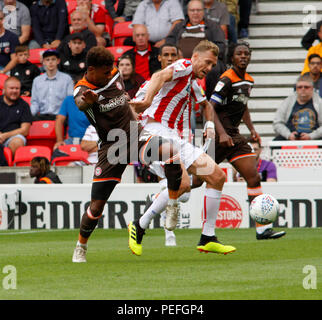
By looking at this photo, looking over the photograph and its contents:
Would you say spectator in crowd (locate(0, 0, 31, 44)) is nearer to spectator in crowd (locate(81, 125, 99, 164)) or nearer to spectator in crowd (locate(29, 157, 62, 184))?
spectator in crowd (locate(81, 125, 99, 164))

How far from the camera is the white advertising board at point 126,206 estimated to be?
41.7 feet

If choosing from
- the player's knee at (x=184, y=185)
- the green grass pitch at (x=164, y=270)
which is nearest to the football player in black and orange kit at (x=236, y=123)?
the green grass pitch at (x=164, y=270)

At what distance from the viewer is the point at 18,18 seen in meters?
17.6

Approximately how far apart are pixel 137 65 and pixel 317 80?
342 centimetres

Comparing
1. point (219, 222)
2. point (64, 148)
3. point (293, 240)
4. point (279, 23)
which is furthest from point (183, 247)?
point (279, 23)

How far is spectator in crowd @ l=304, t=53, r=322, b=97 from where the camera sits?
1473 cm

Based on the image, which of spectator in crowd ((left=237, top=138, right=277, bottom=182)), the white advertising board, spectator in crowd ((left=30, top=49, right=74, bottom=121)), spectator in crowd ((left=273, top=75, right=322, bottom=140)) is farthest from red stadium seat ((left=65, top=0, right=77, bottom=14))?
spectator in crowd ((left=237, top=138, right=277, bottom=182))

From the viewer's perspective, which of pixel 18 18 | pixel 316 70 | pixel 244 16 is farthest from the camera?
pixel 18 18

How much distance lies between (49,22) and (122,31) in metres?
1.61

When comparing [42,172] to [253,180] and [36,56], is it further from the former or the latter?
[36,56]

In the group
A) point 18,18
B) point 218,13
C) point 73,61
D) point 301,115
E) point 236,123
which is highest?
point 218,13

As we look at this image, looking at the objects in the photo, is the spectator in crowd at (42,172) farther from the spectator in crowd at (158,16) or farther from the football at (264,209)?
the football at (264,209)

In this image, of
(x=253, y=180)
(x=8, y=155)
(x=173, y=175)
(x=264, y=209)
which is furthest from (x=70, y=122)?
(x=173, y=175)
